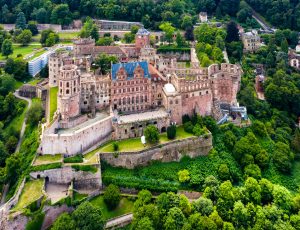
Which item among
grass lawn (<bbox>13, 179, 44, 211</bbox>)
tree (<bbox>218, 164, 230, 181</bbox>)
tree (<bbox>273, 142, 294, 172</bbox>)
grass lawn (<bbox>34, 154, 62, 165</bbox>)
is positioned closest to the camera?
grass lawn (<bbox>13, 179, 44, 211</bbox>)

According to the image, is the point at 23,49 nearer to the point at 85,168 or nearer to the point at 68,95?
the point at 68,95

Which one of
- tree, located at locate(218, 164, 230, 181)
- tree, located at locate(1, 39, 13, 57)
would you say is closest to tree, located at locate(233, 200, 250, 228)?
tree, located at locate(218, 164, 230, 181)

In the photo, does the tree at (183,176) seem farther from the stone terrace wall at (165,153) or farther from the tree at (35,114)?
the tree at (35,114)

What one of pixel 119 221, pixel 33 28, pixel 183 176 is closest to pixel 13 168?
pixel 119 221

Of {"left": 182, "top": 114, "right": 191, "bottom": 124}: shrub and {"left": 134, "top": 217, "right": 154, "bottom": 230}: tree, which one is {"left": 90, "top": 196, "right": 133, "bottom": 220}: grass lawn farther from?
{"left": 182, "top": 114, "right": 191, "bottom": 124}: shrub

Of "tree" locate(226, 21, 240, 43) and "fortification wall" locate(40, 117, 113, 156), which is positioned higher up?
"tree" locate(226, 21, 240, 43)
